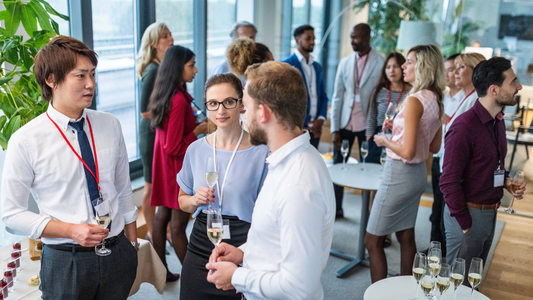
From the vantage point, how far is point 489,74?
242 centimetres

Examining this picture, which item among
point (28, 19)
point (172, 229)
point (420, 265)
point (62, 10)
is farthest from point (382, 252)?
point (62, 10)

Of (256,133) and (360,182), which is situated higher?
(256,133)

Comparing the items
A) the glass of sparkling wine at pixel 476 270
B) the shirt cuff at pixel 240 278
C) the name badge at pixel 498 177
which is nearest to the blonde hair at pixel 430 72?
the name badge at pixel 498 177

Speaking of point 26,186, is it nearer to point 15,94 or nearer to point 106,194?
point 106,194

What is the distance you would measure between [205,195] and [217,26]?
3891mm

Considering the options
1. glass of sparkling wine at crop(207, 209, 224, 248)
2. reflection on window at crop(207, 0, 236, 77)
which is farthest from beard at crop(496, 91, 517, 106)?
reflection on window at crop(207, 0, 236, 77)

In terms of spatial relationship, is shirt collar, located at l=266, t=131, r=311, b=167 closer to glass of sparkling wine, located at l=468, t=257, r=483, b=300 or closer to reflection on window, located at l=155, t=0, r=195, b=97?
glass of sparkling wine, located at l=468, t=257, r=483, b=300

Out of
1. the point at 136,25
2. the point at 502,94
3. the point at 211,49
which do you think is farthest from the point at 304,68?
the point at 502,94

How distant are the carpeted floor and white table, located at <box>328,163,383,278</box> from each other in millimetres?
56

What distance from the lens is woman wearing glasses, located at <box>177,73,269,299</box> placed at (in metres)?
2.02

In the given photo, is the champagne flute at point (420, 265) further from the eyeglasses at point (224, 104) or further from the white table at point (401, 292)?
the eyeglasses at point (224, 104)

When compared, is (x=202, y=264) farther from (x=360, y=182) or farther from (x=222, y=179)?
(x=360, y=182)

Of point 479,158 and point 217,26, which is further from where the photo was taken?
point 217,26

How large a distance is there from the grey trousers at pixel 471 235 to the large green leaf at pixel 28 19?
95.5 inches
